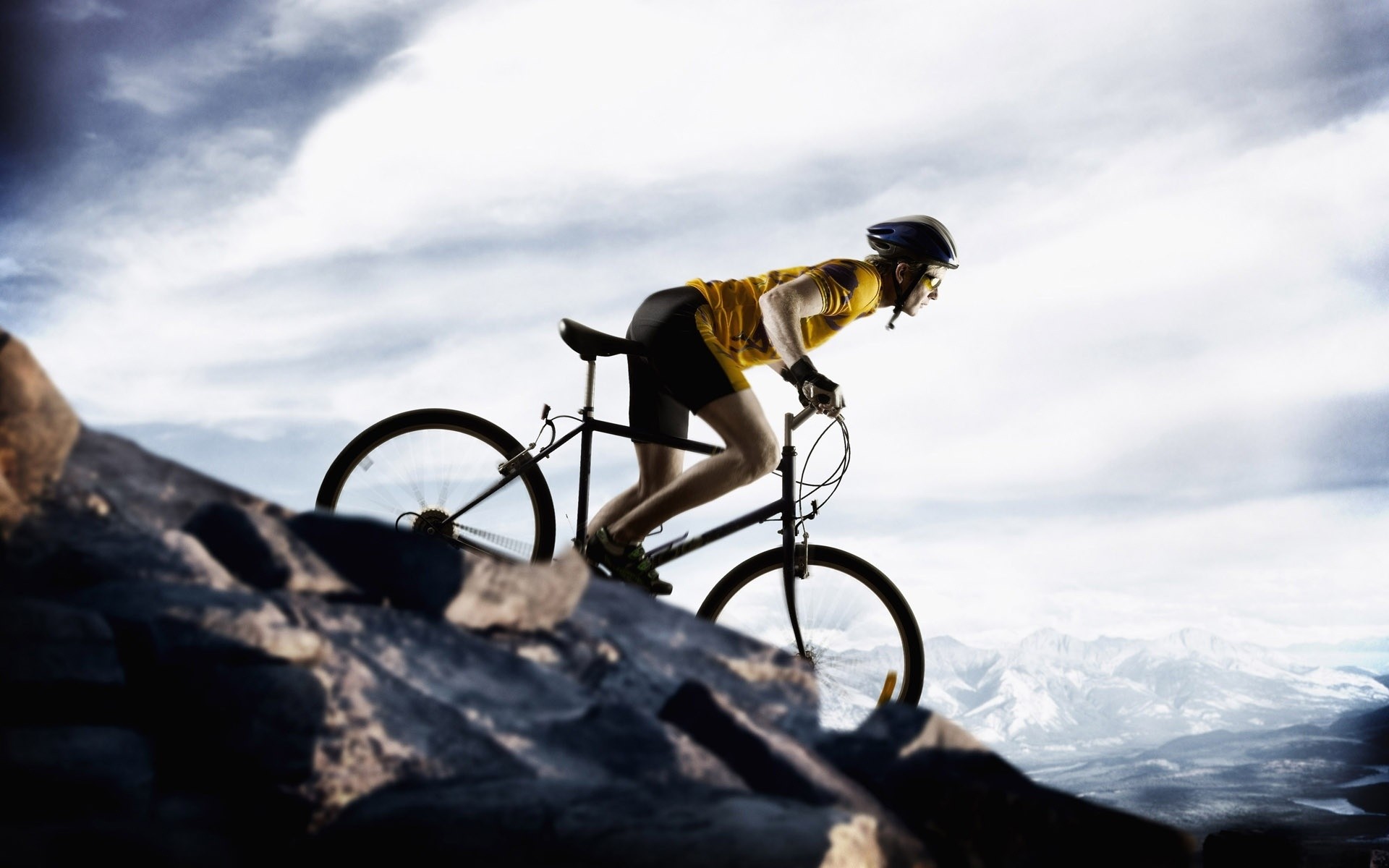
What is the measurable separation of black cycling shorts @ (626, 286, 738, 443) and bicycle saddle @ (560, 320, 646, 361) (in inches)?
2.8

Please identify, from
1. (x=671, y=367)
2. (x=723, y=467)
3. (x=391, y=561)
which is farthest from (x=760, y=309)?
(x=391, y=561)

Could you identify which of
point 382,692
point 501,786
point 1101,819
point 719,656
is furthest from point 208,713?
point 1101,819

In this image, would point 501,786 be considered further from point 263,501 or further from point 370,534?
point 263,501

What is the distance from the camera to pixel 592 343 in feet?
18.9

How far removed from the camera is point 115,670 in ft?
8.50

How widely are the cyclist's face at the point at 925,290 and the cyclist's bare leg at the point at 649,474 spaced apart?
170cm

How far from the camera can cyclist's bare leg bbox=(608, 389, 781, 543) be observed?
5434 mm

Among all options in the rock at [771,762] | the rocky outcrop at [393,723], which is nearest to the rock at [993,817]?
the rocky outcrop at [393,723]

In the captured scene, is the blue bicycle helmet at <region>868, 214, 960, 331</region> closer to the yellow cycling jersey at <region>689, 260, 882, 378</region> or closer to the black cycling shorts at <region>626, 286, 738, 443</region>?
the yellow cycling jersey at <region>689, 260, 882, 378</region>

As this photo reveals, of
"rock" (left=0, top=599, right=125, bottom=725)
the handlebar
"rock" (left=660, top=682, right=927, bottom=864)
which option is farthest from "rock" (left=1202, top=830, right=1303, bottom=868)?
"rock" (left=0, top=599, right=125, bottom=725)

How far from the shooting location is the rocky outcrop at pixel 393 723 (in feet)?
8.07

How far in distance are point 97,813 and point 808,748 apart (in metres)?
1.91

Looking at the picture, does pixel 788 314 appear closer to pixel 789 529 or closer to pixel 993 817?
pixel 789 529

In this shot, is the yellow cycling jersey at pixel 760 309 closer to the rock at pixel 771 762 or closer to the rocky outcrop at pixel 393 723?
the rocky outcrop at pixel 393 723
